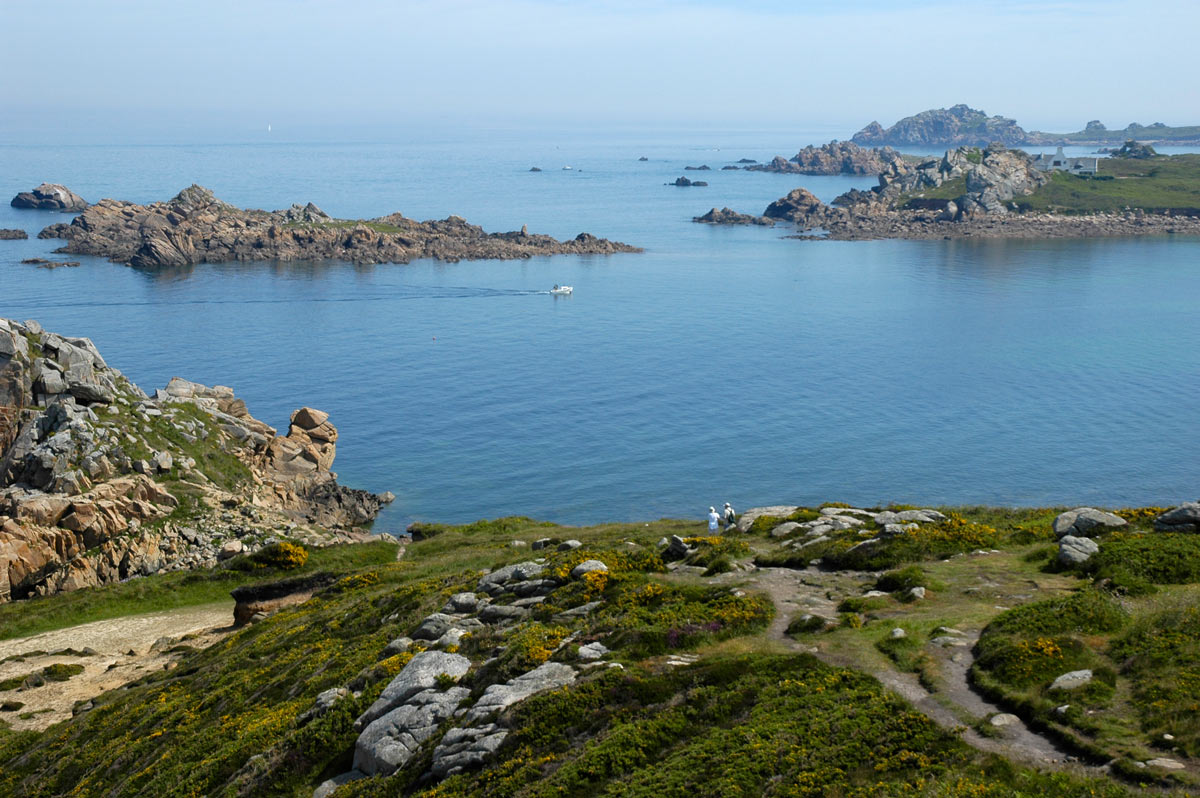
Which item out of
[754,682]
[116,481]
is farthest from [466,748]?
[116,481]

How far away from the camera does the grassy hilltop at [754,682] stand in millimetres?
16156

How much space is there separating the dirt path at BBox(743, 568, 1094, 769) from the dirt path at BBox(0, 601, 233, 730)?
87.8 ft

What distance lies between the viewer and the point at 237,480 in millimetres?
59812

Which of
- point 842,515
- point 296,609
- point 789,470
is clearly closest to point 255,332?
point 789,470

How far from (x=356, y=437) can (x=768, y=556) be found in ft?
219

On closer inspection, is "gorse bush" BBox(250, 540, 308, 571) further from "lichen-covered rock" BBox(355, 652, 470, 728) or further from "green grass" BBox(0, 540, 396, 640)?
"lichen-covered rock" BBox(355, 652, 470, 728)

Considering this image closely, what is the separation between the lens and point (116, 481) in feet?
168

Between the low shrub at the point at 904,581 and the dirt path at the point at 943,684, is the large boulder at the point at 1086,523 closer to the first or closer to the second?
the low shrub at the point at 904,581

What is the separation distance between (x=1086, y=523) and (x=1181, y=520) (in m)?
2.56

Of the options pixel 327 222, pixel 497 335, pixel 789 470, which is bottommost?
pixel 789 470

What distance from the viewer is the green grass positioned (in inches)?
1703

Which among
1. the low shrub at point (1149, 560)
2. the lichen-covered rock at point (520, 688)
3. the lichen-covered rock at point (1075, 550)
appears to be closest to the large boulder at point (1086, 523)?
the lichen-covered rock at point (1075, 550)

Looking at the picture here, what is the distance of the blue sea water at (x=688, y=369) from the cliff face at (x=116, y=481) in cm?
1505

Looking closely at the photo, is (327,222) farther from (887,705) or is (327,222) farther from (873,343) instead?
(887,705)
